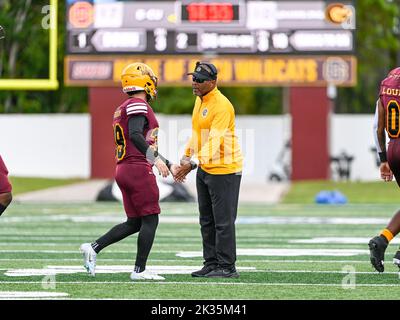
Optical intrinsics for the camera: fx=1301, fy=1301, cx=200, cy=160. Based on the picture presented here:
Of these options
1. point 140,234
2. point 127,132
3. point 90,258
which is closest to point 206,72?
point 127,132

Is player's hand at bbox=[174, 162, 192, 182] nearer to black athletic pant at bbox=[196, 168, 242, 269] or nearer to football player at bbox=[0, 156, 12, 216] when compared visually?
black athletic pant at bbox=[196, 168, 242, 269]

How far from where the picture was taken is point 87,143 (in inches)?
1326

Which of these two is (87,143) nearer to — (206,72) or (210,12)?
(210,12)

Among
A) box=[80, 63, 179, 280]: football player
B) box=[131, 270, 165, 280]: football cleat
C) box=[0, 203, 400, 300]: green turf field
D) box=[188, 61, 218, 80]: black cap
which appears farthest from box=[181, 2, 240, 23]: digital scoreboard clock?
box=[131, 270, 165, 280]: football cleat

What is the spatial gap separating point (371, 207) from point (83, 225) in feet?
21.4

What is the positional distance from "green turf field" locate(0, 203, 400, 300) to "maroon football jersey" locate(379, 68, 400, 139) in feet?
3.83

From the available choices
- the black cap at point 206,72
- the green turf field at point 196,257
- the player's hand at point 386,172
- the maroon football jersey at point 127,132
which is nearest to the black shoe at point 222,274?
the green turf field at point 196,257

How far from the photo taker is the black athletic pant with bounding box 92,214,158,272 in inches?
395

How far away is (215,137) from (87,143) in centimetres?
2381

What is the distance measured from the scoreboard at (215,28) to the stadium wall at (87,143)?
604cm

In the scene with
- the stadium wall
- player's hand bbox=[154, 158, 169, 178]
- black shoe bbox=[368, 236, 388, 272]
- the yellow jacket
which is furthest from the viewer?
the stadium wall

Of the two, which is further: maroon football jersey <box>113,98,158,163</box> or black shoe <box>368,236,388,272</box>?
maroon football jersey <box>113,98,158,163</box>

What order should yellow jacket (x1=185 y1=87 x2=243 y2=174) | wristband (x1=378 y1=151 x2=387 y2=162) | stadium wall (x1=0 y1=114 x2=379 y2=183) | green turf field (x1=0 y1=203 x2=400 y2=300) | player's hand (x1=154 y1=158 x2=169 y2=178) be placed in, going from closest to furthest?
green turf field (x1=0 y1=203 x2=400 y2=300) → player's hand (x1=154 y1=158 x2=169 y2=178) → yellow jacket (x1=185 y1=87 x2=243 y2=174) → wristband (x1=378 y1=151 x2=387 y2=162) → stadium wall (x1=0 y1=114 x2=379 y2=183)
